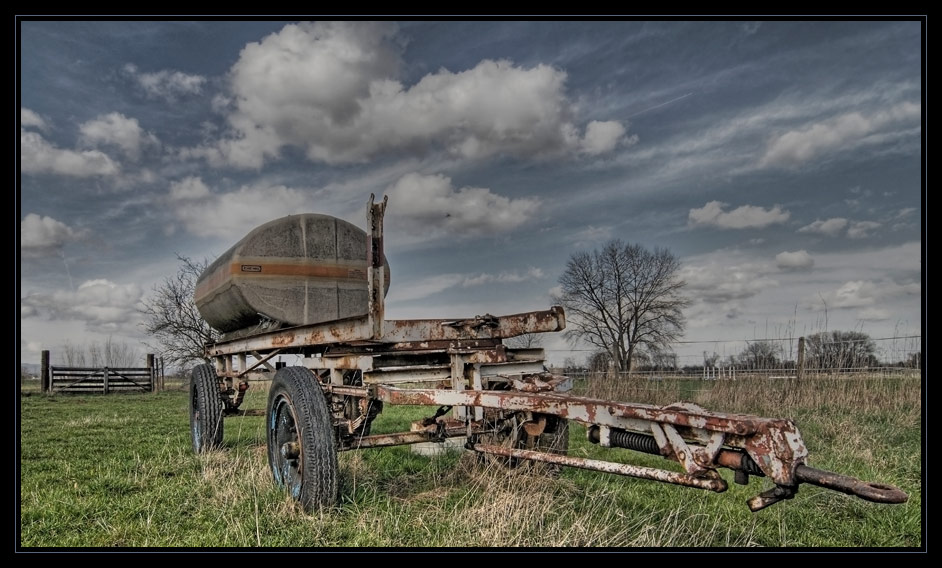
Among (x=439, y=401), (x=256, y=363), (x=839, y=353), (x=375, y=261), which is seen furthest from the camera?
(x=839, y=353)

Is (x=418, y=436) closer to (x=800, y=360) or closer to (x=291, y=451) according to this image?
(x=291, y=451)

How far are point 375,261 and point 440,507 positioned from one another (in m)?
1.88

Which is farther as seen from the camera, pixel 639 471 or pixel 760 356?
pixel 760 356

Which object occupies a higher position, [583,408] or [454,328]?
[454,328]

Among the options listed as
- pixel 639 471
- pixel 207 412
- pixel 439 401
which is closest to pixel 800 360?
pixel 207 412

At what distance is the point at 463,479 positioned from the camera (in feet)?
18.6

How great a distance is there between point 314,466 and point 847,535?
3880 millimetres

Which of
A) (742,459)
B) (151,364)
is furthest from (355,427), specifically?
(151,364)

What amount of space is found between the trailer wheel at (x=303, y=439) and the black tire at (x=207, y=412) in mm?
3152

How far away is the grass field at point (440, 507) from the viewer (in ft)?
13.8

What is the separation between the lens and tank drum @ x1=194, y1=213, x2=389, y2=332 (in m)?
7.39

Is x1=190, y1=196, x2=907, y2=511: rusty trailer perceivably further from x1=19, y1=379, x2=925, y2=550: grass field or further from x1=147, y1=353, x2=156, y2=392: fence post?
x1=147, y1=353, x2=156, y2=392: fence post

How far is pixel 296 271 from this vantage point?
24.6 ft
